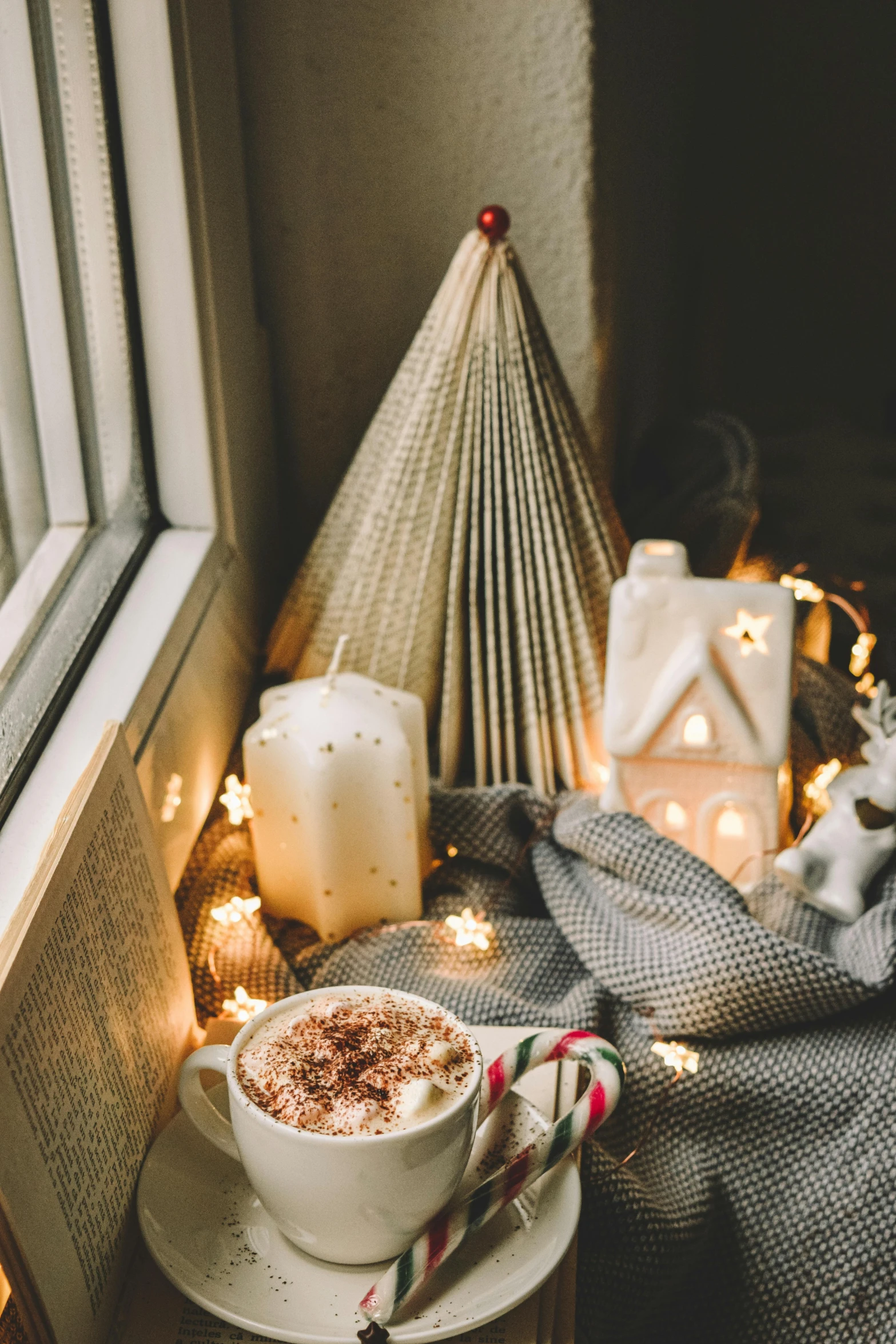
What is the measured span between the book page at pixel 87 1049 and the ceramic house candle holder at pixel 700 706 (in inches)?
14.9

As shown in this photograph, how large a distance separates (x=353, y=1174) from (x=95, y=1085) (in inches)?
5.4

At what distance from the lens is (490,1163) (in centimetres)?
55

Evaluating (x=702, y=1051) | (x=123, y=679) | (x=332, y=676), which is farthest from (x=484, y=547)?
(x=702, y=1051)

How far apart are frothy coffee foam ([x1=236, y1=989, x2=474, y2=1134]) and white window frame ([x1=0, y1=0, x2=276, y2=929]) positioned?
25cm

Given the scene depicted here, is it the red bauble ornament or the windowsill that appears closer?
the windowsill

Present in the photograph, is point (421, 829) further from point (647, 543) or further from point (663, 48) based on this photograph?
point (663, 48)

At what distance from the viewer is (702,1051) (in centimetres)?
74

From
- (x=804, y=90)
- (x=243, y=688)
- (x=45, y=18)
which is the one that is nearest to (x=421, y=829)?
(x=243, y=688)

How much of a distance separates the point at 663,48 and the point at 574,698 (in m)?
0.97

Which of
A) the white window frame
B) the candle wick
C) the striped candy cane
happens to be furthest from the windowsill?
the striped candy cane

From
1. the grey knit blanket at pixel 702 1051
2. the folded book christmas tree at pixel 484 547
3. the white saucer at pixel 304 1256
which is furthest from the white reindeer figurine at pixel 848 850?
the white saucer at pixel 304 1256

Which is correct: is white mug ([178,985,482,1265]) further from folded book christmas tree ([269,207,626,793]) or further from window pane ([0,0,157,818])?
folded book christmas tree ([269,207,626,793])

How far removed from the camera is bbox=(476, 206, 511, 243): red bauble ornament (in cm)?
86

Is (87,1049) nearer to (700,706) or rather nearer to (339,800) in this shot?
(339,800)
